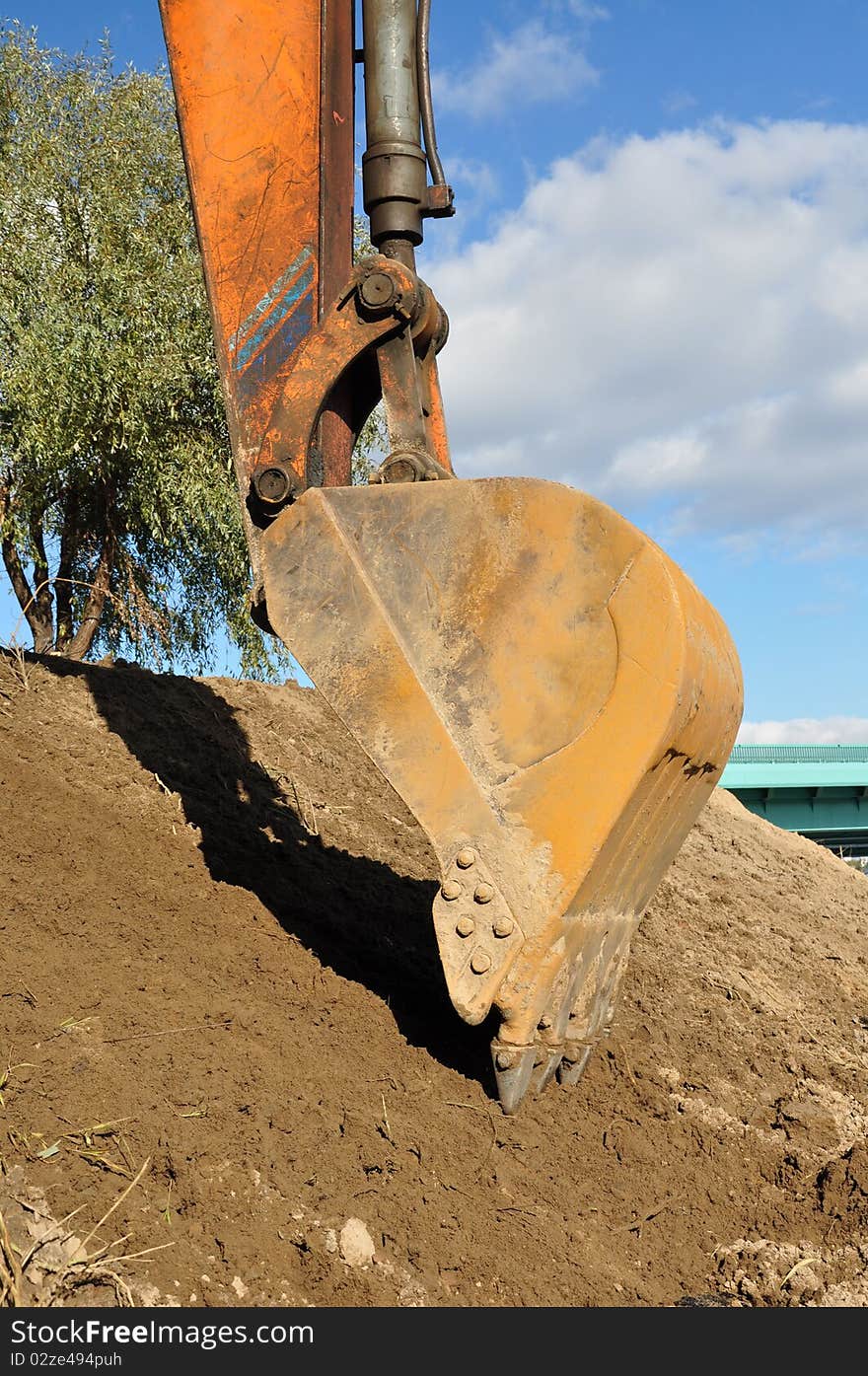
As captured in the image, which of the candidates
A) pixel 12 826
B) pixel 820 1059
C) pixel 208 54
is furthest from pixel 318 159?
pixel 820 1059

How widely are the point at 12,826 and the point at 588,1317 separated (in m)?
2.82

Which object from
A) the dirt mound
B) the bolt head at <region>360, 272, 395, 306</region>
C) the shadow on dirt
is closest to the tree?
the shadow on dirt

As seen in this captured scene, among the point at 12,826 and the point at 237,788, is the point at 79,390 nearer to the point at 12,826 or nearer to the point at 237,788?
the point at 237,788

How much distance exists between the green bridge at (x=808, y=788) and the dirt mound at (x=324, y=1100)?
13.5 metres

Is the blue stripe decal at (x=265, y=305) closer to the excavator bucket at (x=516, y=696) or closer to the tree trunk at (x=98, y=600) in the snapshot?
the excavator bucket at (x=516, y=696)

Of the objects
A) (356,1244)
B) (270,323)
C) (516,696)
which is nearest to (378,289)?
(270,323)

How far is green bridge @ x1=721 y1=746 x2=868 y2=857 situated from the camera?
1952 cm

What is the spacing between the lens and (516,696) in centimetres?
331

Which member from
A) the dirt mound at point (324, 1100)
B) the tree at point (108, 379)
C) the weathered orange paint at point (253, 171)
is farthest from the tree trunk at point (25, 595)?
the weathered orange paint at point (253, 171)

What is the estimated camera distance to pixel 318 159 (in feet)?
13.0

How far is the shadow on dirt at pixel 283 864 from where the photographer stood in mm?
4134

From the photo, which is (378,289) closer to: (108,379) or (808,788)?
(108,379)

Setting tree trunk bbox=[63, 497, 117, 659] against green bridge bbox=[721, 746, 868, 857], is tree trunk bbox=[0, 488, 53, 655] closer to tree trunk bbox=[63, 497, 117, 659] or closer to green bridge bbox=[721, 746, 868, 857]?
tree trunk bbox=[63, 497, 117, 659]

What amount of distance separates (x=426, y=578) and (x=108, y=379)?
914 centimetres
